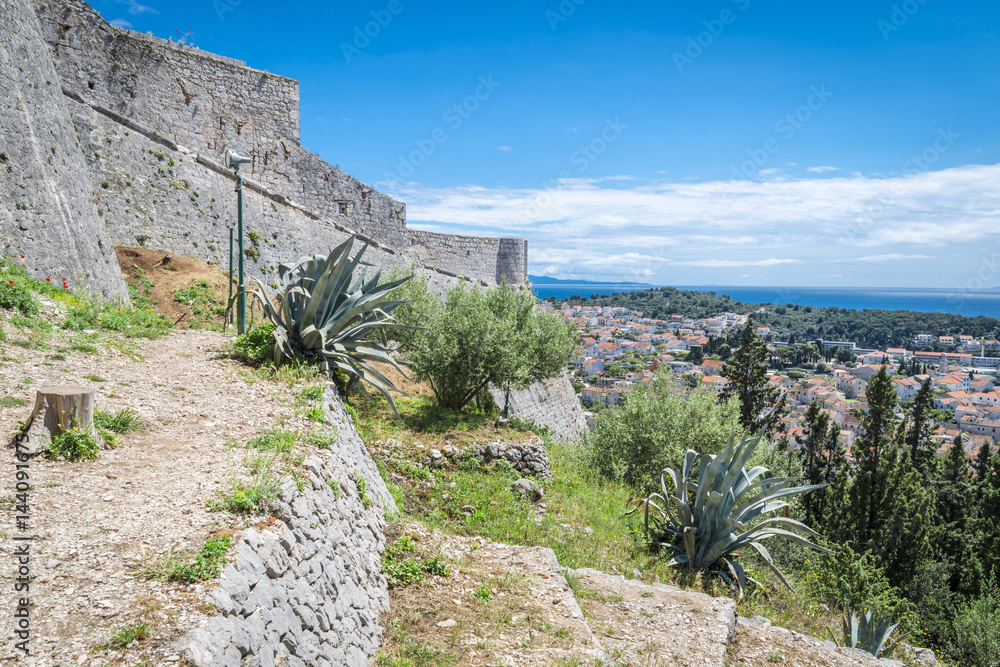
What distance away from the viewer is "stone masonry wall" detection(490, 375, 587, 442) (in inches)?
699

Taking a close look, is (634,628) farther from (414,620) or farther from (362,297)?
(362,297)

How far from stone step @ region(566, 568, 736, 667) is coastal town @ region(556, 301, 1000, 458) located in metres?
32.7

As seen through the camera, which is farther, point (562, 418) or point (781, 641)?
point (562, 418)

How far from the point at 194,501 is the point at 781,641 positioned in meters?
6.05

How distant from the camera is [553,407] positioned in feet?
67.3

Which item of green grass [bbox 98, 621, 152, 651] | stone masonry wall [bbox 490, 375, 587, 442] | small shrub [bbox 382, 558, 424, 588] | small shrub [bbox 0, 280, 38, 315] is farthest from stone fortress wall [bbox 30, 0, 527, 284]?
green grass [bbox 98, 621, 152, 651]

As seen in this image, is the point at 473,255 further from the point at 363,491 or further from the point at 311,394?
the point at 363,491

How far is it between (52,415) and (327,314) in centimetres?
348

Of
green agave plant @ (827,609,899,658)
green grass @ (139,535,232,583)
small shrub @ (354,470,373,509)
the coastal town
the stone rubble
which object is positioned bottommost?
the coastal town

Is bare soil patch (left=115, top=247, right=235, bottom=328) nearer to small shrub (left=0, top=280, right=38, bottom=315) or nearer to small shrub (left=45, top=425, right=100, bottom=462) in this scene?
small shrub (left=0, top=280, right=38, bottom=315)

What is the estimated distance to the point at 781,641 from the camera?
19.3ft

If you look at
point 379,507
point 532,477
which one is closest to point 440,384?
point 532,477

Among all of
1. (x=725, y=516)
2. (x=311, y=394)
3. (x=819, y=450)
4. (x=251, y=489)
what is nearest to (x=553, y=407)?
(x=725, y=516)

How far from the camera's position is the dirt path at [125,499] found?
9.11 feet
